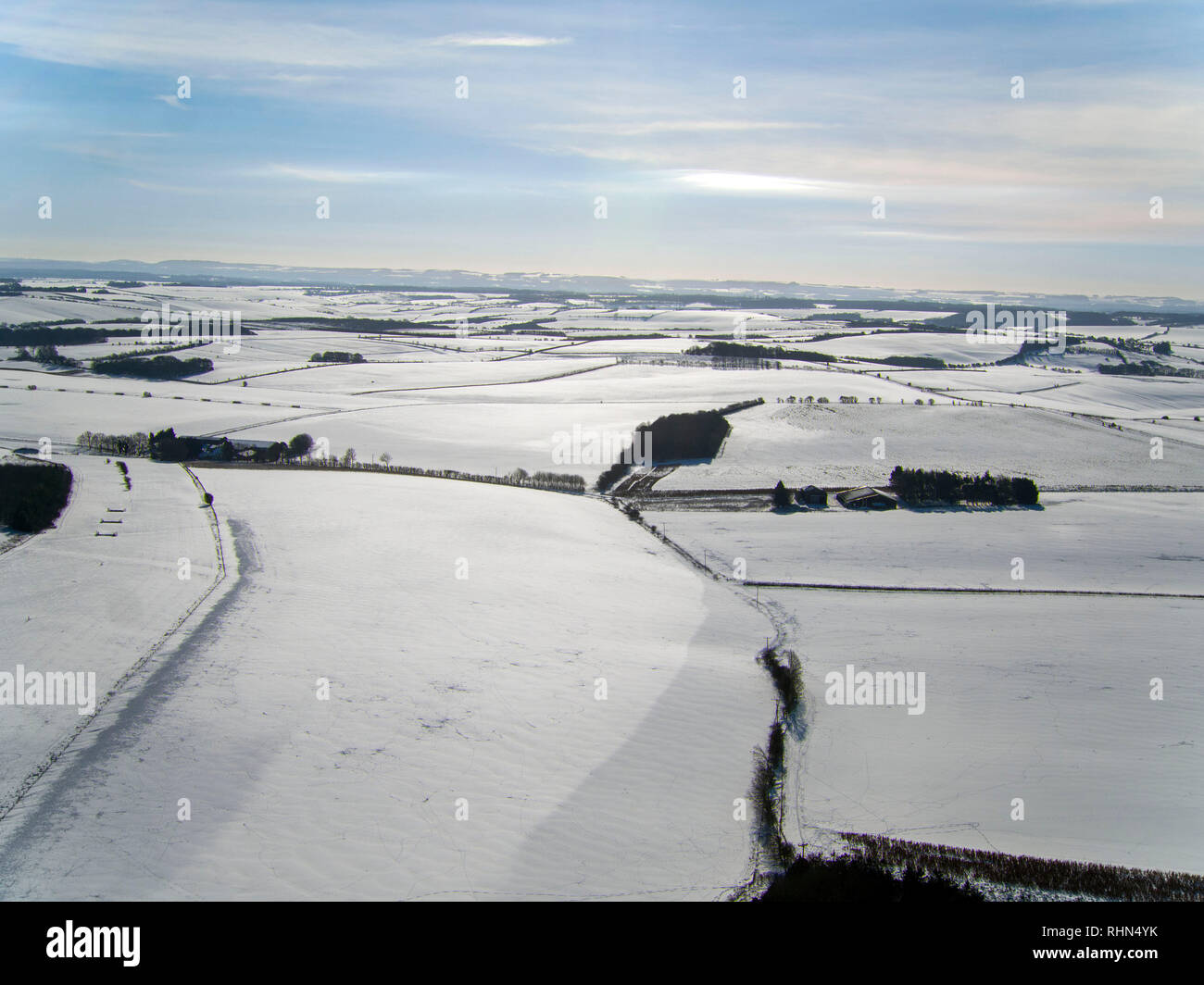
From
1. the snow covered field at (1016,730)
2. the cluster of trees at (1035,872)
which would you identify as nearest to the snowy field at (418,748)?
the snow covered field at (1016,730)

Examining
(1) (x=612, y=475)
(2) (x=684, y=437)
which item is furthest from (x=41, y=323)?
(2) (x=684, y=437)

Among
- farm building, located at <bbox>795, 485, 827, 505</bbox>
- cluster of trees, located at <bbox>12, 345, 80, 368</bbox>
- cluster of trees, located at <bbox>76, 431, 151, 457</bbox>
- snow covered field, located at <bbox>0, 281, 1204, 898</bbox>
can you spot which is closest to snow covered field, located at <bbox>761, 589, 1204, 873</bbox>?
snow covered field, located at <bbox>0, 281, 1204, 898</bbox>

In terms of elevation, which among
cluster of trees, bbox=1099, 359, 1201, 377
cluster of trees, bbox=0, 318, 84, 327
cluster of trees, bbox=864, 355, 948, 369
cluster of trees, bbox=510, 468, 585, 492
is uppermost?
cluster of trees, bbox=0, 318, 84, 327

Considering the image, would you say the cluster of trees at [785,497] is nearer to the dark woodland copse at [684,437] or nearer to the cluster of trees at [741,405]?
the dark woodland copse at [684,437]

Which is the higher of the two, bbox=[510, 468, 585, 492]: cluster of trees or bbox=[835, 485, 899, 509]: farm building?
bbox=[510, 468, 585, 492]: cluster of trees

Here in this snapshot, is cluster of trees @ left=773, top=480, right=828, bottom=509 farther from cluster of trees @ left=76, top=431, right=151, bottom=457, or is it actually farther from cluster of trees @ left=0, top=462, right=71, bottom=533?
cluster of trees @ left=76, top=431, right=151, bottom=457

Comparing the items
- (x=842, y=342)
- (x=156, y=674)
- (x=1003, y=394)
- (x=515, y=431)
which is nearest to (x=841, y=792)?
(x=156, y=674)
